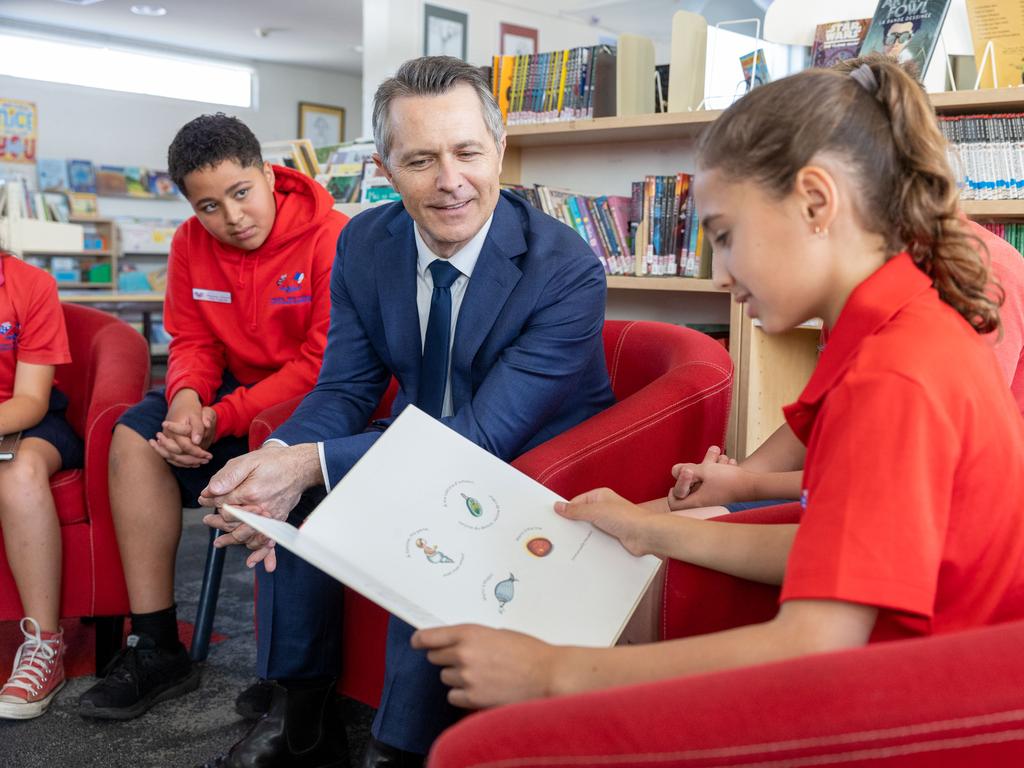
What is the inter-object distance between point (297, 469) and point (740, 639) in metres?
0.92

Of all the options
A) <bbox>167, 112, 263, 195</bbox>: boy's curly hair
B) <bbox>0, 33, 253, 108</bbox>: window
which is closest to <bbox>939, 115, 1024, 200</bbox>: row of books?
<bbox>167, 112, 263, 195</bbox>: boy's curly hair

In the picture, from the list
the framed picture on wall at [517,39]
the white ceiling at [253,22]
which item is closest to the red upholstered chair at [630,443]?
the framed picture on wall at [517,39]

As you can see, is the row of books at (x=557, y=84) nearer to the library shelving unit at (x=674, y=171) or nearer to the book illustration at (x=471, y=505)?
the library shelving unit at (x=674, y=171)

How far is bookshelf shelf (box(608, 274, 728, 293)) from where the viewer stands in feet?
9.78

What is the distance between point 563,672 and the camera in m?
0.87

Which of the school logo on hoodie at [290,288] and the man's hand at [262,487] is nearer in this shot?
the man's hand at [262,487]

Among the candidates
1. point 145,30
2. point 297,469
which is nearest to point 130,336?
point 297,469

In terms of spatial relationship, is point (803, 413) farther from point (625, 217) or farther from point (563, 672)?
point (625, 217)

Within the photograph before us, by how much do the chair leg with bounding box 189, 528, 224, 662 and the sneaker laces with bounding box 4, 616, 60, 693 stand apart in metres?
0.31

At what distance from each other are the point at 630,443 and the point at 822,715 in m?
0.96

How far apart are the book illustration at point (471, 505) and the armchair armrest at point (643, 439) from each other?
300mm

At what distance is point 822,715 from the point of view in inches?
28.9

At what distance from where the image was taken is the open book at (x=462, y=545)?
1094 mm

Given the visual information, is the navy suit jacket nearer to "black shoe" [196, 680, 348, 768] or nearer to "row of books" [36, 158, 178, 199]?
"black shoe" [196, 680, 348, 768]
